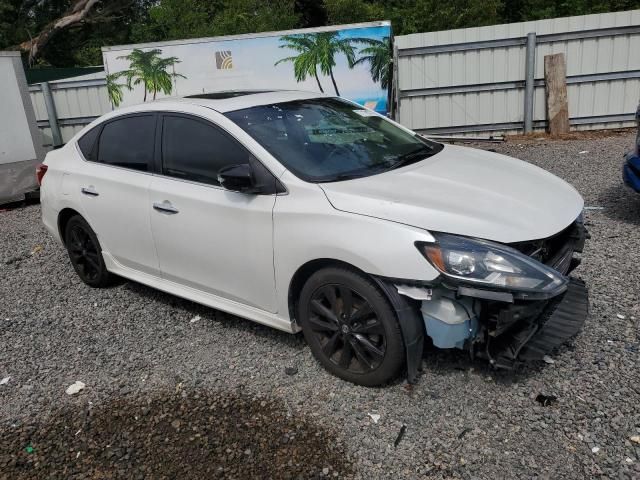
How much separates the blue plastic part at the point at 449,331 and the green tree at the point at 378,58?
8.26m

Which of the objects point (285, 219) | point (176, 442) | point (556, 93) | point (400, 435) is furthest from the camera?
point (556, 93)

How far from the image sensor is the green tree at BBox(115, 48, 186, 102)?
1120 cm

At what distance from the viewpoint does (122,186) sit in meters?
4.37

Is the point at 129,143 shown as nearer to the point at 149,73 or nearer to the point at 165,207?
the point at 165,207

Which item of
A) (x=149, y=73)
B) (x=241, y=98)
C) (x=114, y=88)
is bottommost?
(x=114, y=88)

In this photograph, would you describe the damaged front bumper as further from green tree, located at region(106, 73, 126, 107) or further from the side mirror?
green tree, located at region(106, 73, 126, 107)

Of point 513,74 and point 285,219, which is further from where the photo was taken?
point 513,74

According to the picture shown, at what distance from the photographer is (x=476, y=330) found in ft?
9.92

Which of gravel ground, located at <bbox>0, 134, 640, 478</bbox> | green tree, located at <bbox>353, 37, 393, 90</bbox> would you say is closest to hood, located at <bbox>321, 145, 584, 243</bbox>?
gravel ground, located at <bbox>0, 134, 640, 478</bbox>

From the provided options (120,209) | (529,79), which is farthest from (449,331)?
(529,79)

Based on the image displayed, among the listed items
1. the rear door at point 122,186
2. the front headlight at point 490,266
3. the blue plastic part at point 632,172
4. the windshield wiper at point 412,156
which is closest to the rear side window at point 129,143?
the rear door at point 122,186

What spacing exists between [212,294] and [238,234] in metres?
0.60

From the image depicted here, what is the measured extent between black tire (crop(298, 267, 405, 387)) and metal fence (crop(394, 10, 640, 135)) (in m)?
8.88

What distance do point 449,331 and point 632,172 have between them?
139 inches
